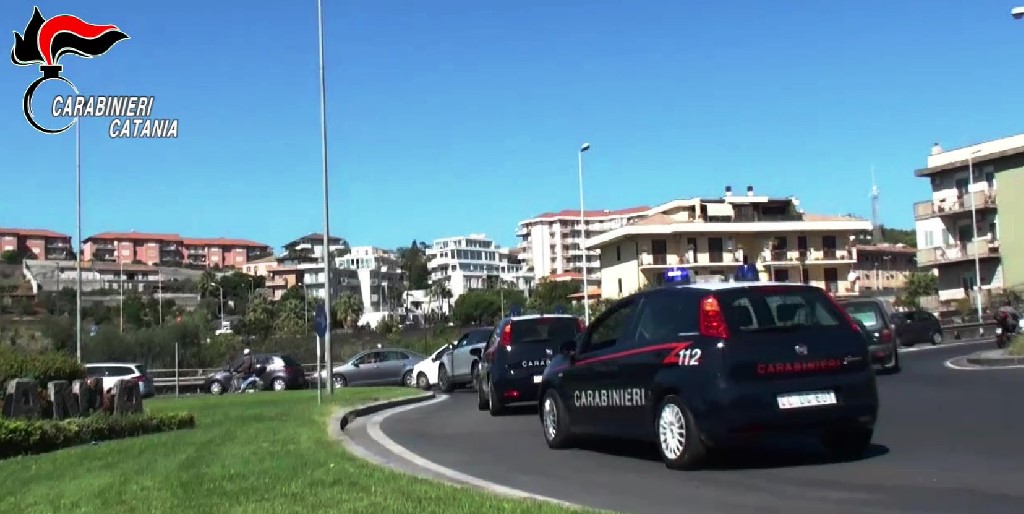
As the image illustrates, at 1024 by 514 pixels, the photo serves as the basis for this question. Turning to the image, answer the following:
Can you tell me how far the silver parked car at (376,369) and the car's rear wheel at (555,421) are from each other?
25089 mm

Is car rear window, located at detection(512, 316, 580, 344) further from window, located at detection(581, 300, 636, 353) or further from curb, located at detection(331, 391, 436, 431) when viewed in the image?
window, located at detection(581, 300, 636, 353)

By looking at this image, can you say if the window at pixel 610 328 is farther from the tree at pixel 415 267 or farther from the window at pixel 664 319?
the tree at pixel 415 267

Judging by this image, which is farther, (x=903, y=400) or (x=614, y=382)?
(x=903, y=400)

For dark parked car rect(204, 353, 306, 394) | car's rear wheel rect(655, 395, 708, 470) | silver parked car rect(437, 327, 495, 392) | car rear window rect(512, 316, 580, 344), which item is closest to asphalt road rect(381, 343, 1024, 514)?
car's rear wheel rect(655, 395, 708, 470)

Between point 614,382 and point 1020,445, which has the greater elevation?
point 614,382

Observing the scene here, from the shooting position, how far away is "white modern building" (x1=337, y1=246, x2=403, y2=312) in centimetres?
15962

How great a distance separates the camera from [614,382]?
35.3 ft

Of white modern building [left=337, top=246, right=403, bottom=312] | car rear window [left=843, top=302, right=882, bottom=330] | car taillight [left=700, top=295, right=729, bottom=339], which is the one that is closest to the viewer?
car taillight [left=700, top=295, right=729, bottom=339]

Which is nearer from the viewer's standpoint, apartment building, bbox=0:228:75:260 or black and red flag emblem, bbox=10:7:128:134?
black and red flag emblem, bbox=10:7:128:134

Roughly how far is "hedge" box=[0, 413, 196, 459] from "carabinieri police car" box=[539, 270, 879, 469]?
831 cm

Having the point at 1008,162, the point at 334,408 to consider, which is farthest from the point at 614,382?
the point at 1008,162

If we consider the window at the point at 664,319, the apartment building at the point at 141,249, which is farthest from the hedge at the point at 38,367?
the apartment building at the point at 141,249

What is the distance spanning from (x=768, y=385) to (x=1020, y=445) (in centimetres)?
319

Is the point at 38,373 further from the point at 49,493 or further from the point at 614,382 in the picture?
the point at 614,382
